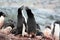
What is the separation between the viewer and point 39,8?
6.43m

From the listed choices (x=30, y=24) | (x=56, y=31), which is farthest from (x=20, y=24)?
(x=56, y=31)

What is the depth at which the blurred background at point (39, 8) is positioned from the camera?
19.2ft

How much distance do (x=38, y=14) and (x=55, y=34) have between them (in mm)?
2388

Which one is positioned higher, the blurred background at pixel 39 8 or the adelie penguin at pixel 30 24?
the blurred background at pixel 39 8

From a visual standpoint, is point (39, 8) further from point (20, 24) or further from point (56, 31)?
point (56, 31)

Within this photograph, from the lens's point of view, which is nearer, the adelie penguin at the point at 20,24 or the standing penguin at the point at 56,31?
the standing penguin at the point at 56,31

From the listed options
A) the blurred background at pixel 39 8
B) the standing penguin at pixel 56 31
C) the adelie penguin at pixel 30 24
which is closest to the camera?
the standing penguin at pixel 56 31

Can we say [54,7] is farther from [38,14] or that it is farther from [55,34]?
[55,34]

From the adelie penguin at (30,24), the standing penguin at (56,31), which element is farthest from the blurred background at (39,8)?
the standing penguin at (56,31)

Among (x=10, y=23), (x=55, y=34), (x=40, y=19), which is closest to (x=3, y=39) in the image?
(x=55, y=34)

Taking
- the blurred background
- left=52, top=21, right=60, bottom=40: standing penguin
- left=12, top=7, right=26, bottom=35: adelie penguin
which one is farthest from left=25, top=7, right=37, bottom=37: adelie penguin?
the blurred background

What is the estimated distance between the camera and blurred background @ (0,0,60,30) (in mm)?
5842

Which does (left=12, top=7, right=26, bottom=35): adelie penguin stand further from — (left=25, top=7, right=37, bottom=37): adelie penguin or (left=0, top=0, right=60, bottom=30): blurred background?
(left=0, top=0, right=60, bottom=30): blurred background

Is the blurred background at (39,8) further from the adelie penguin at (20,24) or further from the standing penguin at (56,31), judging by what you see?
the standing penguin at (56,31)
